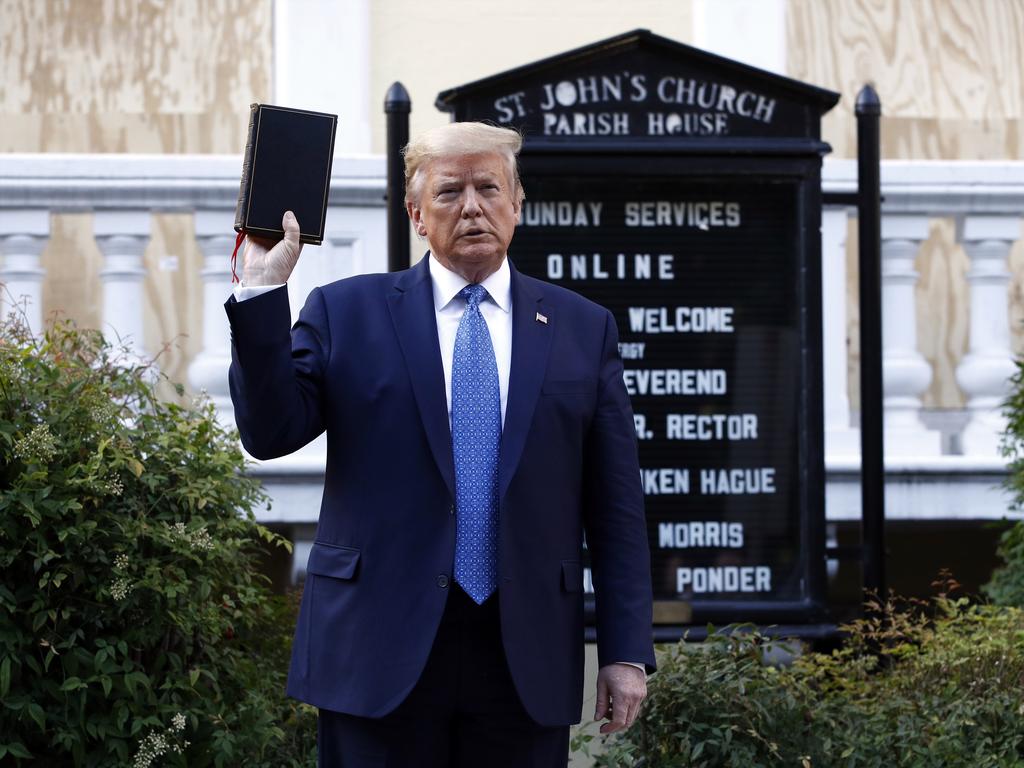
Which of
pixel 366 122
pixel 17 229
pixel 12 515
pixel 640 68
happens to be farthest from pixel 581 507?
pixel 366 122

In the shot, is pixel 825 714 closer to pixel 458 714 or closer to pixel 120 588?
pixel 458 714

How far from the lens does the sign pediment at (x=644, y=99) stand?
15.0 feet

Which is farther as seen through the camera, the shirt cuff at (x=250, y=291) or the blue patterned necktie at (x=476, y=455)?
the blue patterned necktie at (x=476, y=455)

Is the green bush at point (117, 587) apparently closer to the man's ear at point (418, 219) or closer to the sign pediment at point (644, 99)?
the man's ear at point (418, 219)

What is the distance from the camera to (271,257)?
8.61 ft

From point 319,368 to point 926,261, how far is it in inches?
179

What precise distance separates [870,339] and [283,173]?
2.61 m

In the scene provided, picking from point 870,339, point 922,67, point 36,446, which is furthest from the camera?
point 922,67

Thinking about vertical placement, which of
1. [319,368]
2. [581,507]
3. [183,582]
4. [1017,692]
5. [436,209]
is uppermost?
[436,209]

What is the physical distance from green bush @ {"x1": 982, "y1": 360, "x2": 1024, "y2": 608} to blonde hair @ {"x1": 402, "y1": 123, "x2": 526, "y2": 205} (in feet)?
8.39

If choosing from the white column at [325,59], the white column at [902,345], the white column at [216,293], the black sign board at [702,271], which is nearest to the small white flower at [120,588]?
the black sign board at [702,271]

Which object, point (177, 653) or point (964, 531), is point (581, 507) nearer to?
point (177, 653)

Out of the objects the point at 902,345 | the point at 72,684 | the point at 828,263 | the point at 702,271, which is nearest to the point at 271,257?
the point at 72,684

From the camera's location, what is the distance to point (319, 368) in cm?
279
